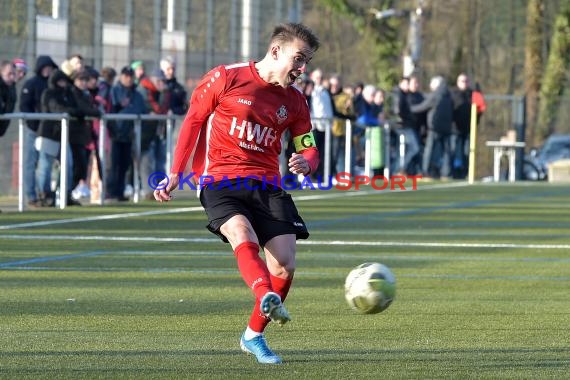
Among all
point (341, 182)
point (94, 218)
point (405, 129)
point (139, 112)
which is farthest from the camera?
point (405, 129)

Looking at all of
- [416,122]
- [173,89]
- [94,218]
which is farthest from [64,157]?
[416,122]

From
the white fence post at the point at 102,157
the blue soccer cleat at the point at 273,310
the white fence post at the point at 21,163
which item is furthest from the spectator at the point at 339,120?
the blue soccer cleat at the point at 273,310

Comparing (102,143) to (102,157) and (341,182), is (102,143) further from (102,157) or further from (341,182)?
(341,182)

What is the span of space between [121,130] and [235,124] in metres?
13.1

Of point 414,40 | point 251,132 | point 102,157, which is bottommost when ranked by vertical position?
point 102,157

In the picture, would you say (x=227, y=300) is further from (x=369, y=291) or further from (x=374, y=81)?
(x=374, y=81)

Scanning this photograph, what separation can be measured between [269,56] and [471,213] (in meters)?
13.4

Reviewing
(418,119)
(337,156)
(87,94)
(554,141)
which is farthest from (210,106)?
(554,141)

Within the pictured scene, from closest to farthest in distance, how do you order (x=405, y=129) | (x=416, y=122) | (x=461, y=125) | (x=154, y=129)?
1. (x=154, y=129)
2. (x=405, y=129)
3. (x=416, y=122)
4. (x=461, y=125)

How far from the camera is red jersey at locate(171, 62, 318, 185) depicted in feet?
28.1

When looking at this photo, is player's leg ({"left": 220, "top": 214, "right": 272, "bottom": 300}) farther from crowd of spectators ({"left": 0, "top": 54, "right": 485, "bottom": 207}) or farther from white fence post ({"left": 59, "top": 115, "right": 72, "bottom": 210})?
white fence post ({"left": 59, "top": 115, "right": 72, "bottom": 210})

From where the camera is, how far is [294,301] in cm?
1096

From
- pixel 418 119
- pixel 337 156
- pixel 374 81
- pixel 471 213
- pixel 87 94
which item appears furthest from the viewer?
pixel 374 81

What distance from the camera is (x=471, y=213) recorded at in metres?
21.6
